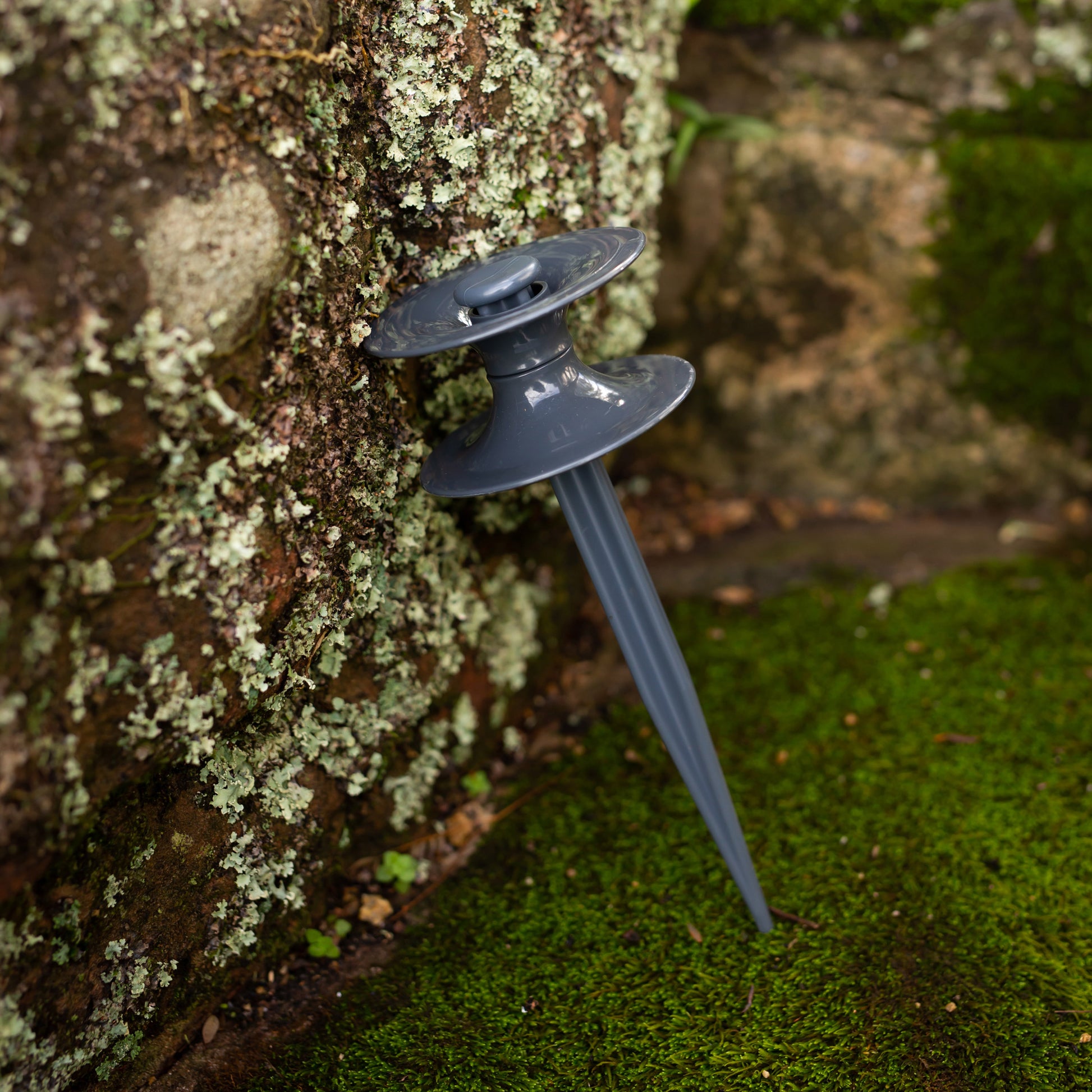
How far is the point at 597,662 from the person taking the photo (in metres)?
2.57

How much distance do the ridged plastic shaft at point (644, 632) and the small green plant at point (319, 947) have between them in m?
0.79

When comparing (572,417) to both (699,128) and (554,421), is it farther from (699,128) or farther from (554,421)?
(699,128)

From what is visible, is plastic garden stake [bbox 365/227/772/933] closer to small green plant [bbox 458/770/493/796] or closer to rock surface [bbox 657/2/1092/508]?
small green plant [bbox 458/770/493/796]

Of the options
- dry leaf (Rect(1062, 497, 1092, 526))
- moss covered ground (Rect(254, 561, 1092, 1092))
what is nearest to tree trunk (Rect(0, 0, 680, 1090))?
moss covered ground (Rect(254, 561, 1092, 1092))

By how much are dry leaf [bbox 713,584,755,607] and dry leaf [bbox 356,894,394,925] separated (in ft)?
4.35

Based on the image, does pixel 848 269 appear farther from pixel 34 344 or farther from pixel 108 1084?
pixel 108 1084

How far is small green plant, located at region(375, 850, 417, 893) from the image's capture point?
2008mm

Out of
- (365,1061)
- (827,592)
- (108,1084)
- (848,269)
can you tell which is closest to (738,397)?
(848,269)

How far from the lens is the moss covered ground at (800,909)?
1.65m

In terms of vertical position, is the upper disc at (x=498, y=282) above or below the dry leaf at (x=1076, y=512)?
above

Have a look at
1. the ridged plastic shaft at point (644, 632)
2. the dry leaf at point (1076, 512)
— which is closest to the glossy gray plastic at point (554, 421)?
the ridged plastic shaft at point (644, 632)

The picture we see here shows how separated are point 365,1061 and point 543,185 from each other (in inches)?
66.8

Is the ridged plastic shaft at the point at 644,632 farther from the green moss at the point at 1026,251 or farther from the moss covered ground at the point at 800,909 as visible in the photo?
the green moss at the point at 1026,251

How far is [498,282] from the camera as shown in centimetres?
143
